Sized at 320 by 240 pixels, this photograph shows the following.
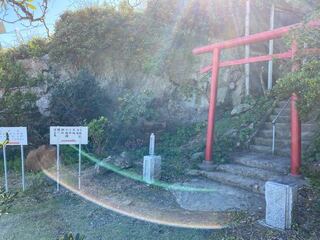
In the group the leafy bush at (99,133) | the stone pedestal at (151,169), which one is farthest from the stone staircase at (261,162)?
the leafy bush at (99,133)

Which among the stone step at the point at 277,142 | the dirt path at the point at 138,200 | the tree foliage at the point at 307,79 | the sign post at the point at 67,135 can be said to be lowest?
the dirt path at the point at 138,200

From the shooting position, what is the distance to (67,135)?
588cm

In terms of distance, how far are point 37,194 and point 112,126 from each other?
9.74ft

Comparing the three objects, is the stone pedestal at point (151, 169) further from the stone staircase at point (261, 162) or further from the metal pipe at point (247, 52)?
the metal pipe at point (247, 52)

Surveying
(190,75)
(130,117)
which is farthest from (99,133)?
(190,75)

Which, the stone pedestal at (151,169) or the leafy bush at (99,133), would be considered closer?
the stone pedestal at (151,169)

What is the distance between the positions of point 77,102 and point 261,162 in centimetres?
475

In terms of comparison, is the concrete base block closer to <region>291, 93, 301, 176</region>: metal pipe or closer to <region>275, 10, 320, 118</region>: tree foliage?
<region>291, 93, 301, 176</region>: metal pipe

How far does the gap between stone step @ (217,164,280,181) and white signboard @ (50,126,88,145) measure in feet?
8.62

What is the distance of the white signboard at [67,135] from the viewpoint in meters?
5.82

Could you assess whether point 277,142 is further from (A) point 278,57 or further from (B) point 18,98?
(B) point 18,98

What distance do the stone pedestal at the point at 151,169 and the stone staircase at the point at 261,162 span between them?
2.65ft

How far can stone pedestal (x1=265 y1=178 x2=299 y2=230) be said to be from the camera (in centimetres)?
367

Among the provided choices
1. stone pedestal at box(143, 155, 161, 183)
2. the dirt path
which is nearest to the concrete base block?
stone pedestal at box(143, 155, 161, 183)
